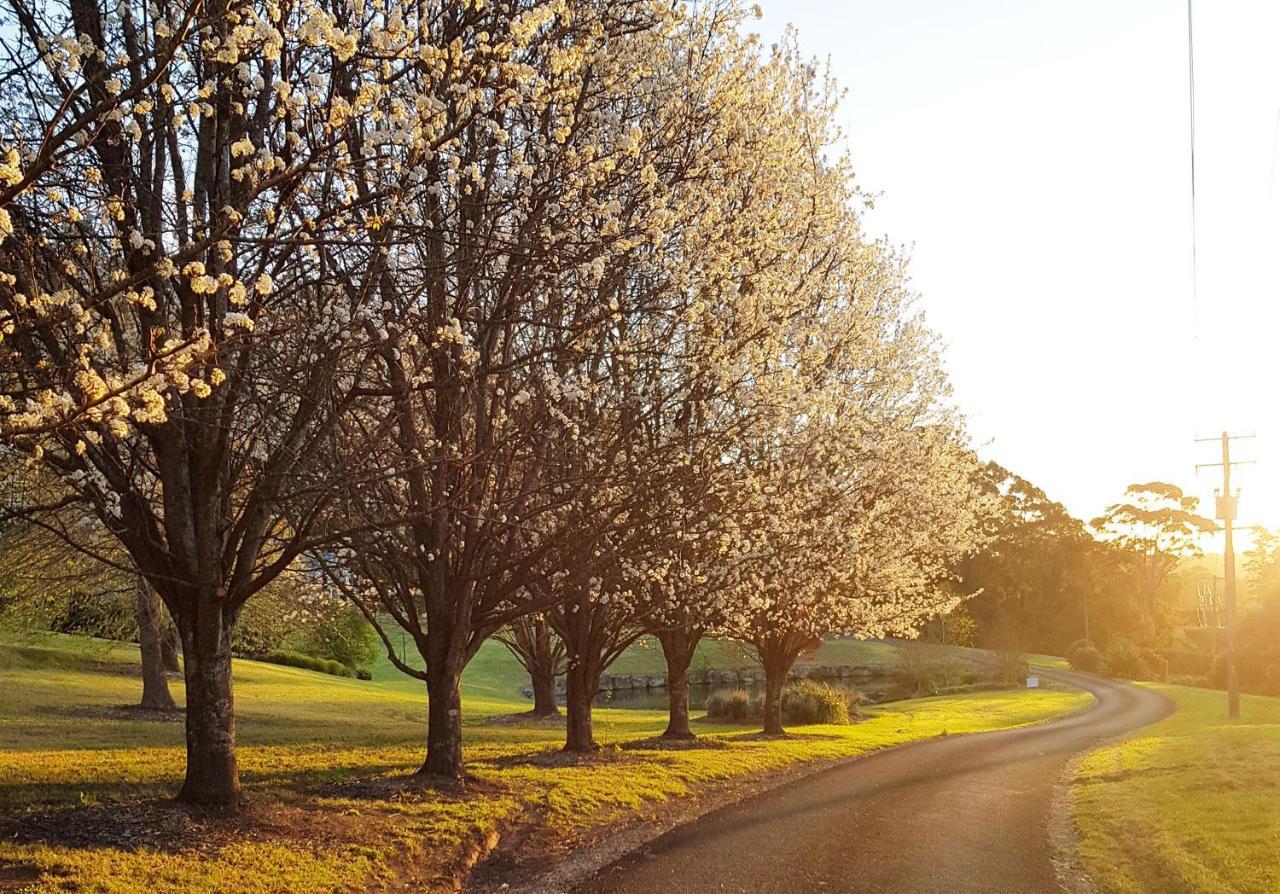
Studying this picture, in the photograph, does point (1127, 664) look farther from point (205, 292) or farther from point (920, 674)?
point (205, 292)

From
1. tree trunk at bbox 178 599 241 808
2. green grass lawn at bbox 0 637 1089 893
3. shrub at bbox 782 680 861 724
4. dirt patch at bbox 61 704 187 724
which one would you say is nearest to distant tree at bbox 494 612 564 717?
green grass lawn at bbox 0 637 1089 893

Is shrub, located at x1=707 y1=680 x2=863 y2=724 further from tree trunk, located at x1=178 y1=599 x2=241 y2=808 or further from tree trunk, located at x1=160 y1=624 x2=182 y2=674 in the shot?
tree trunk, located at x1=178 y1=599 x2=241 y2=808

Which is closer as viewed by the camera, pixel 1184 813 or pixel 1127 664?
pixel 1184 813

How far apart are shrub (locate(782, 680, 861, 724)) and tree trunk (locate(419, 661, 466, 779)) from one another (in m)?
21.8

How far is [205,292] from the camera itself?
8273mm

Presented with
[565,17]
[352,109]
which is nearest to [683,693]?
[565,17]

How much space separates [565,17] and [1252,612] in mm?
57088

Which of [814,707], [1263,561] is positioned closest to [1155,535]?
[1263,561]

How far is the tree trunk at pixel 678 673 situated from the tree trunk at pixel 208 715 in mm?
14223

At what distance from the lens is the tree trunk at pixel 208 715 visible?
428 inches

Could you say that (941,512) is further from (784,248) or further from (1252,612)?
(1252,612)

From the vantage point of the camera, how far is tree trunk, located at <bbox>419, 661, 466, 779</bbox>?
14.5 meters

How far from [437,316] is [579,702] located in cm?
1039

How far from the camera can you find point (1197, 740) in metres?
25.5
